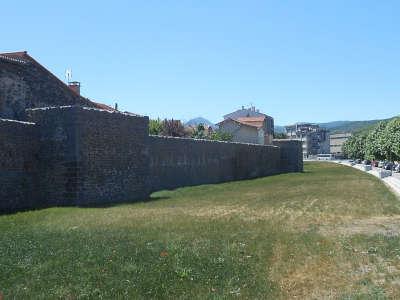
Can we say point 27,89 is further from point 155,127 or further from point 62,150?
point 155,127

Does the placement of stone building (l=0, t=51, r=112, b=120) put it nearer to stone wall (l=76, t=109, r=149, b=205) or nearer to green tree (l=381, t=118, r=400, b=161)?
stone wall (l=76, t=109, r=149, b=205)

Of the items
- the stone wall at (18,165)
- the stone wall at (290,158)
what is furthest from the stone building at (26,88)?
the stone wall at (290,158)

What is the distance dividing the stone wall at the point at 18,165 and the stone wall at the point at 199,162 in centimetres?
778

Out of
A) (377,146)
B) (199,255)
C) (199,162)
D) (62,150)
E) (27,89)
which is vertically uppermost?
(27,89)

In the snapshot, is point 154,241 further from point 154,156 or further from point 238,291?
point 154,156

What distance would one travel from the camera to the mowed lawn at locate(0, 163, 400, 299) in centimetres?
754

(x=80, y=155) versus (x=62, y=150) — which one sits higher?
(x=62, y=150)

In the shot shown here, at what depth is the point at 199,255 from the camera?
30.4 ft

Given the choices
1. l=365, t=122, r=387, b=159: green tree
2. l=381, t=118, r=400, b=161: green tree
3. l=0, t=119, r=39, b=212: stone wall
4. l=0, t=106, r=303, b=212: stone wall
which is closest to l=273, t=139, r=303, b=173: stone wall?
l=381, t=118, r=400, b=161: green tree

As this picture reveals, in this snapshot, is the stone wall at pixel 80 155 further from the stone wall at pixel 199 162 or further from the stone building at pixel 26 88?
the stone wall at pixel 199 162

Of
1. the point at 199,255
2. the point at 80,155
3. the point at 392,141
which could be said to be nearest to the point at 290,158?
the point at 392,141

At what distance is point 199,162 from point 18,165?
50.0 feet

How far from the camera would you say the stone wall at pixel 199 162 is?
86.2 ft

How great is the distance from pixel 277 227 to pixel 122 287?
591 cm
